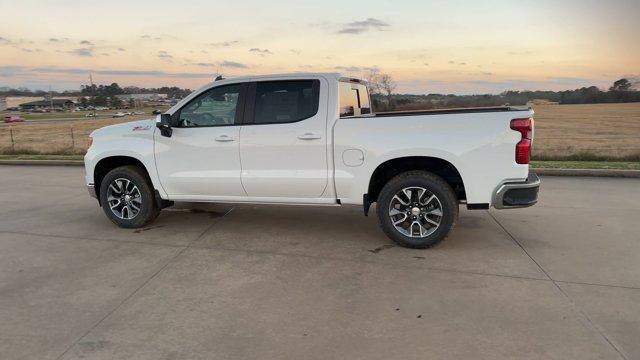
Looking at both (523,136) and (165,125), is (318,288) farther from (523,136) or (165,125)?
(165,125)

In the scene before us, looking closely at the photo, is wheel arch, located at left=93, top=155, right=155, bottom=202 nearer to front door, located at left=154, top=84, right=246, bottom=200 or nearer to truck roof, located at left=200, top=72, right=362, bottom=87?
front door, located at left=154, top=84, right=246, bottom=200

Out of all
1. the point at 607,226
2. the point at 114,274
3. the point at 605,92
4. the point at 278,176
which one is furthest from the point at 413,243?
A: the point at 605,92

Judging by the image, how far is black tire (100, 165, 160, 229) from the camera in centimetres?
604

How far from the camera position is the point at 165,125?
224 inches

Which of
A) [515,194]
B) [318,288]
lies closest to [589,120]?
[515,194]

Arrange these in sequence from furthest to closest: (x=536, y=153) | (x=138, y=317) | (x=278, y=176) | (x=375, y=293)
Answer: (x=536, y=153), (x=278, y=176), (x=375, y=293), (x=138, y=317)

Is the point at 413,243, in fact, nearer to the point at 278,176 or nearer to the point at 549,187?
the point at 278,176

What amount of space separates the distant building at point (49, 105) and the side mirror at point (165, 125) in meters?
167

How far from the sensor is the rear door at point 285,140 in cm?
528

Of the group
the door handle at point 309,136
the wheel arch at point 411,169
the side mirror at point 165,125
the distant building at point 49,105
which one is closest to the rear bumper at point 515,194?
the wheel arch at point 411,169

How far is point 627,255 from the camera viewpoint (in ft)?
15.8

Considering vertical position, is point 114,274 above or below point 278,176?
below

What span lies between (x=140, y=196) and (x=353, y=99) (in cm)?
301

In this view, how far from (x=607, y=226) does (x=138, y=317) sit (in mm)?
5449
